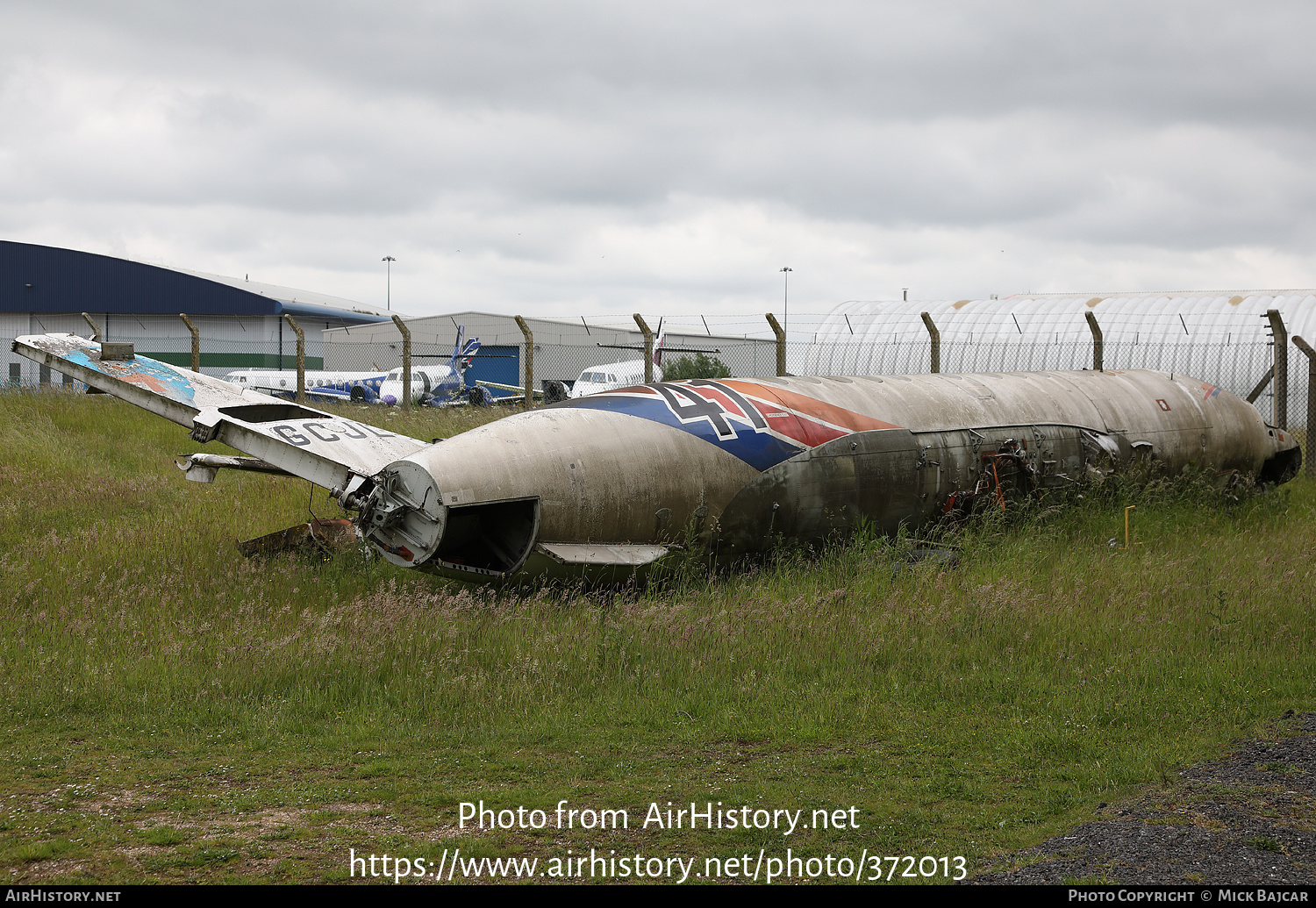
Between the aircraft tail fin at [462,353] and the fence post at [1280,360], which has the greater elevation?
the aircraft tail fin at [462,353]

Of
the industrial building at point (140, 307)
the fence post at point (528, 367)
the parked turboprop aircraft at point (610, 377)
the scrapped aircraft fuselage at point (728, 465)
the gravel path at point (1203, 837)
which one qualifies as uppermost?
the industrial building at point (140, 307)

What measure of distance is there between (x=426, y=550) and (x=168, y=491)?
786 cm

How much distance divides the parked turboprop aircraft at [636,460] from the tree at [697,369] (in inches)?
509

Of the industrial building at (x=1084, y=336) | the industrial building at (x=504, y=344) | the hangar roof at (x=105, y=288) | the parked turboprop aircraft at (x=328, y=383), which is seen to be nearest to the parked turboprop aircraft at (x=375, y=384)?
the parked turboprop aircraft at (x=328, y=383)

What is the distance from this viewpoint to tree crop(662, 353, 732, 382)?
26.0m

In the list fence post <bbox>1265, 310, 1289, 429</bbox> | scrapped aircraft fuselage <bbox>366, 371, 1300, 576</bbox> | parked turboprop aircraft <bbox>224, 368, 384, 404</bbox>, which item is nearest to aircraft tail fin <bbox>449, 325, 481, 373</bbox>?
parked turboprop aircraft <bbox>224, 368, 384, 404</bbox>

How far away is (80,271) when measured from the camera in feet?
177

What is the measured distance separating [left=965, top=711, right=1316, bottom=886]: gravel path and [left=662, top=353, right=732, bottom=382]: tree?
18852mm

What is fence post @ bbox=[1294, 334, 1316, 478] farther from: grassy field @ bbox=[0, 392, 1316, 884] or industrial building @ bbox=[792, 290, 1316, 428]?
industrial building @ bbox=[792, 290, 1316, 428]

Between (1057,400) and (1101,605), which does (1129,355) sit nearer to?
(1057,400)

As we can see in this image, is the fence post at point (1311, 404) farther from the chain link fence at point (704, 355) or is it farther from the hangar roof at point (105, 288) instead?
the hangar roof at point (105, 288)

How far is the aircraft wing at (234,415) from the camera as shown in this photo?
9688 mm

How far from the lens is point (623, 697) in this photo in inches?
294
